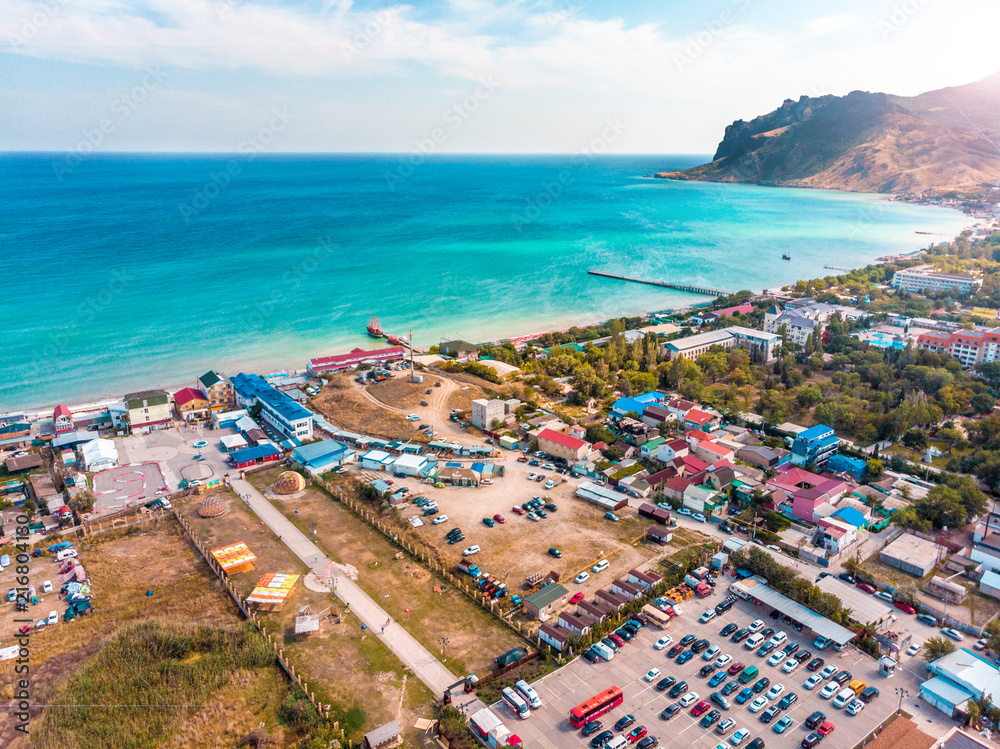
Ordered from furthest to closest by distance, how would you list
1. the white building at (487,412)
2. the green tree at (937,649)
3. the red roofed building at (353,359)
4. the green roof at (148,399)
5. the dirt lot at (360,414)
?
the red roofed building at (353,359) < the white building at (487,412) < the green roof at (148,399) < the dirt lot at (360,414) < the green tree at (937,649)

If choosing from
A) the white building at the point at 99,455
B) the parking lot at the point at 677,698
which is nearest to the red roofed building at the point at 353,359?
the white building at the point at 99,455

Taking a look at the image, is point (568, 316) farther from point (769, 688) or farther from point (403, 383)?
point (769, 688)

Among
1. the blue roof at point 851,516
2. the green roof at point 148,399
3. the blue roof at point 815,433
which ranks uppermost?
the green roof at point 148,399

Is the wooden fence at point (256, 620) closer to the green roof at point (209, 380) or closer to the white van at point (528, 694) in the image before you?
the white van at point (528, 694)

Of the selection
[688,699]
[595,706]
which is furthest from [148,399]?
[688,699]

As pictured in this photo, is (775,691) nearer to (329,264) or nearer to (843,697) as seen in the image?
(843,697)

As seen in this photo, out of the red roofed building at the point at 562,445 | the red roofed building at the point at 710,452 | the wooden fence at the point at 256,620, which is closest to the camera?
the wooden fence at the point at 256,620

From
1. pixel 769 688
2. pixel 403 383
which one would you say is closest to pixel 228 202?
pixel 403 383
